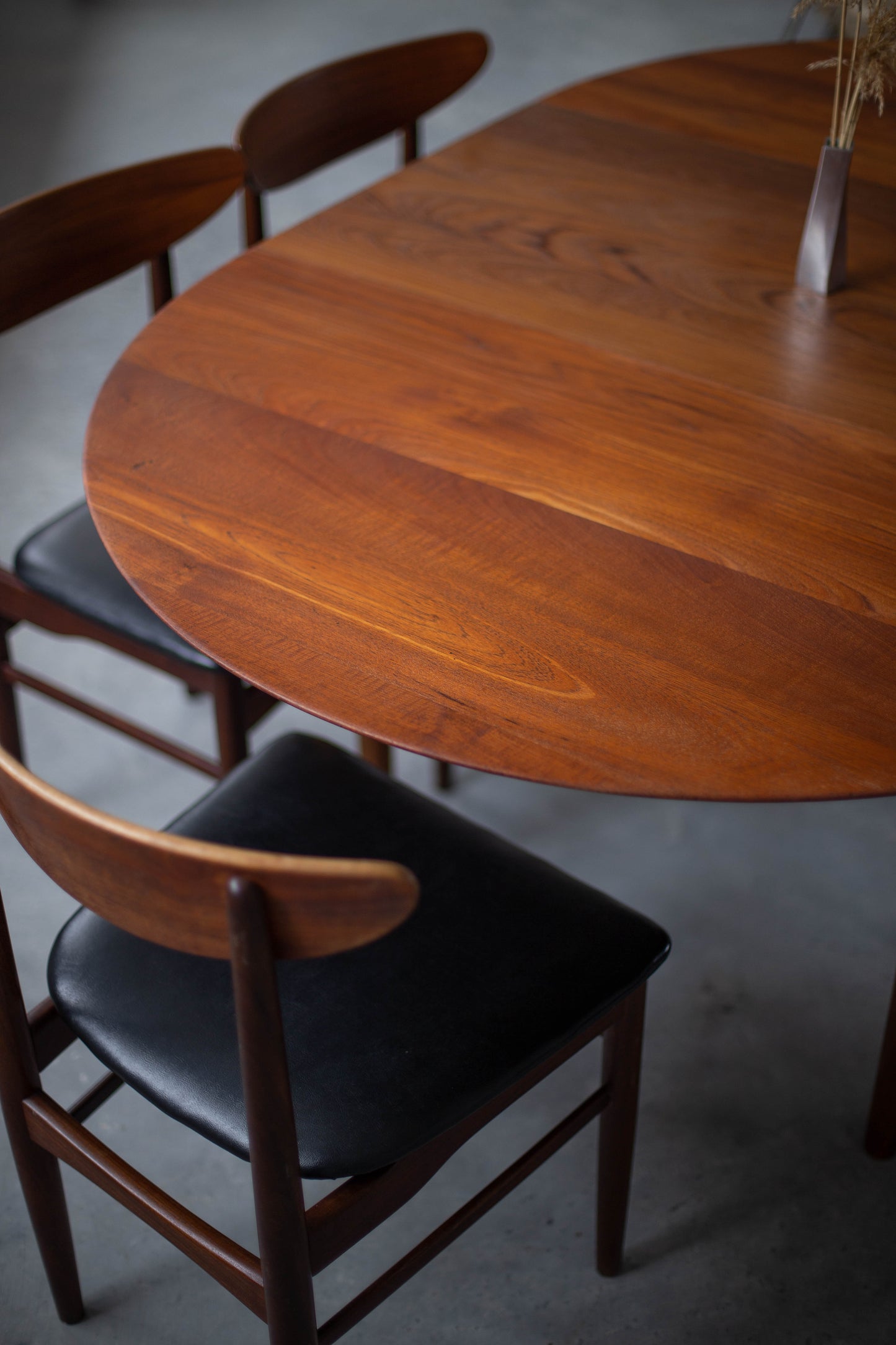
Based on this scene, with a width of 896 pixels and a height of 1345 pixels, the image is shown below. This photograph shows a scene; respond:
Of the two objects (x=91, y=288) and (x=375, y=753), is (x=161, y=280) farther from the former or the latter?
(x=375, y=753)

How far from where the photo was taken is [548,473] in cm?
127

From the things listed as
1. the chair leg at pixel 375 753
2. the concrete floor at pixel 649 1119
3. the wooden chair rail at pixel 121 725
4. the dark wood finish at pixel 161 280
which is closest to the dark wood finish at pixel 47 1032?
the concrete floor at pixel 649 1119

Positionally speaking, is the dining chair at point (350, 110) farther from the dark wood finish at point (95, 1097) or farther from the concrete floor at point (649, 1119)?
the dark wood finish at point (95, 1097)

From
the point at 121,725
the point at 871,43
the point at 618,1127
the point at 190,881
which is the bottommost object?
the point at 618,1127

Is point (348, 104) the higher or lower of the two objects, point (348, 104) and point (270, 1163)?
the higher

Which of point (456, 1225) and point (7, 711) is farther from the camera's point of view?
point (7, 711)

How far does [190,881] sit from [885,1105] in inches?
42.7

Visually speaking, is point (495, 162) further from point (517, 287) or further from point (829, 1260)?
point (829, 1260)

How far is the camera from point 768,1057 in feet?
5.61

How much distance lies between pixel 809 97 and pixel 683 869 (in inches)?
50.2

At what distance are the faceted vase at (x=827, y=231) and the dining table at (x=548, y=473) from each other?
0.02 meters

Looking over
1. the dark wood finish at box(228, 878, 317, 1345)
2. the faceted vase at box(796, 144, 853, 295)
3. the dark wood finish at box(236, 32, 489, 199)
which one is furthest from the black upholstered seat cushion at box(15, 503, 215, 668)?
the faceted vase at box(796, 144, 853, 295)

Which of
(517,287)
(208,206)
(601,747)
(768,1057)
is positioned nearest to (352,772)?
(601,747)

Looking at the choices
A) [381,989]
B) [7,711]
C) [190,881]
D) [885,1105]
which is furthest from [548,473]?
[7,711]
